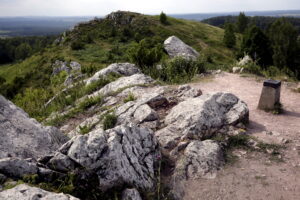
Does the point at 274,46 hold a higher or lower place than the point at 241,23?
lower

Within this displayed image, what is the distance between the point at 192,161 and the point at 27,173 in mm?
3019

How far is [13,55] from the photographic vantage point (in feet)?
305

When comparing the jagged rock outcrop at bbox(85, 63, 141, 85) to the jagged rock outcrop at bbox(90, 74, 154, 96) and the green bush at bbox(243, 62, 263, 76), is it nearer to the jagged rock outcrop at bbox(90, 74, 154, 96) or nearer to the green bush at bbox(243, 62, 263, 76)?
the jagged rock outcrop at bbox(90, 74, 154, 96)

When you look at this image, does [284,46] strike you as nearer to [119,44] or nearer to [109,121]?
[119,44]

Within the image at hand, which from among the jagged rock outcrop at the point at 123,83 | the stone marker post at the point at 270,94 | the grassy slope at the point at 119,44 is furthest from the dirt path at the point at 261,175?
the grassy slope at the point at 119,44

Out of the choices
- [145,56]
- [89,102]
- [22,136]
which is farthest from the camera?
[145,56]

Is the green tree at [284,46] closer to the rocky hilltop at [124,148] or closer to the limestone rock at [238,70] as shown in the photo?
the limestone rock at [238,70]

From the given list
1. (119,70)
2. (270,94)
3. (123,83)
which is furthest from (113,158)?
(119,70)

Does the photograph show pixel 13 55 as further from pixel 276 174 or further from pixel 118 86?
pixel 276 174

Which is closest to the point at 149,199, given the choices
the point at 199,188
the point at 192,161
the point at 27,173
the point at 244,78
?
the point at 199,188

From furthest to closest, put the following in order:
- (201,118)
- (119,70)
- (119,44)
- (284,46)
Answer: (284,46) < (119,44) < (119,70) < (201,118)

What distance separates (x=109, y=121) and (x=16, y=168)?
10.8ft

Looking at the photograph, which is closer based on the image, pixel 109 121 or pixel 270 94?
pixel 109 121

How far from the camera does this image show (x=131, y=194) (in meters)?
3.89
